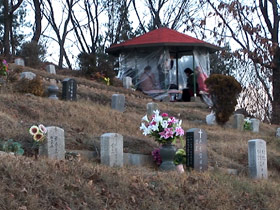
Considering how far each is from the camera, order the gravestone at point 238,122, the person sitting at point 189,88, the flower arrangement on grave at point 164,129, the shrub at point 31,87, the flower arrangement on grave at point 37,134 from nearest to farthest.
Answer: the flower arrangement on grave at point 37,134 → the flower arrangement on grave at point 164,129 → the shrub at point 31,87 → the gravestone at point 238,122 → the person sitting at point 189,88

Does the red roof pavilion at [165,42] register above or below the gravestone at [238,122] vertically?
above

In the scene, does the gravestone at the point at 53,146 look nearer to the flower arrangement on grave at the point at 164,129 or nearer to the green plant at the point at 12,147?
the green plant at the point at 12,147

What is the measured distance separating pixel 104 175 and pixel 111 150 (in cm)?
216

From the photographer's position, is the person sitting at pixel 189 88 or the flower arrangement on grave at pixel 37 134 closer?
the flower arrangement on grave at pixel 37 134

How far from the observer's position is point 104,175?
7.97 metres

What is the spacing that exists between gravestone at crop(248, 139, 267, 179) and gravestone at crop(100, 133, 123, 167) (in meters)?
3.11

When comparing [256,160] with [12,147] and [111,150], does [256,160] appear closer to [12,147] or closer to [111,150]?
[111,150]

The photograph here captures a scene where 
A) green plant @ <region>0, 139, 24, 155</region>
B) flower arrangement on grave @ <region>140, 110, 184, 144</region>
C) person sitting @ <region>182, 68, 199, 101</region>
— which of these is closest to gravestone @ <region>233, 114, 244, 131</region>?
person sitting @ <region>182, 68, 199, 101</region>

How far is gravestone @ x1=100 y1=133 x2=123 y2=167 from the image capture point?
1008cm

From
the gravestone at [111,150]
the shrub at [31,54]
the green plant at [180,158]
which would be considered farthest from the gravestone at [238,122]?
the shrub at [31,54]

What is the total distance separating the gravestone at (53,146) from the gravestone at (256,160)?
4191 mm

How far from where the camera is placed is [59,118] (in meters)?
13.2

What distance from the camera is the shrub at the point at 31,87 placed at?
51.5 ft

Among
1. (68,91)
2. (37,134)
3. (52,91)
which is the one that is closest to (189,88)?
(68,91)
